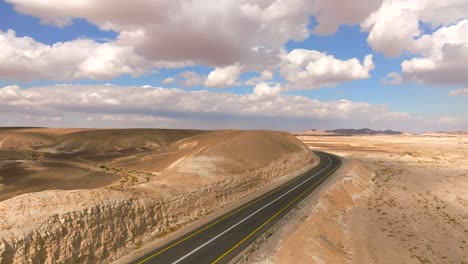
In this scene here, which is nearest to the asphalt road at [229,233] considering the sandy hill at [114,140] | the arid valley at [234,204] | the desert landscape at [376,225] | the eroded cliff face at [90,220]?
the arid valley at [234,204]

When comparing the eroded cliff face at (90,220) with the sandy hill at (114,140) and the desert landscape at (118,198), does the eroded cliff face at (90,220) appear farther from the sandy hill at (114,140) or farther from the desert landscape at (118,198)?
the sandy hill at (114,140)

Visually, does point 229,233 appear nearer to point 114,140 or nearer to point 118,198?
point 118,198

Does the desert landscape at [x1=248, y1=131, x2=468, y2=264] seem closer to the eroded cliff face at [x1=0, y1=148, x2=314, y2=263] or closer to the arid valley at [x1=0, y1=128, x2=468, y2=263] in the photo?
the arid valley at [x1=0, y1=128, x2=468, y2=263]

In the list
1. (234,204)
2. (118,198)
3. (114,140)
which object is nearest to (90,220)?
(118,198)

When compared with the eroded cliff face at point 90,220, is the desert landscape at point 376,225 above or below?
below

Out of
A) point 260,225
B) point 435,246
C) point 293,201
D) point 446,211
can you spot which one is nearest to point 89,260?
point 260,225
